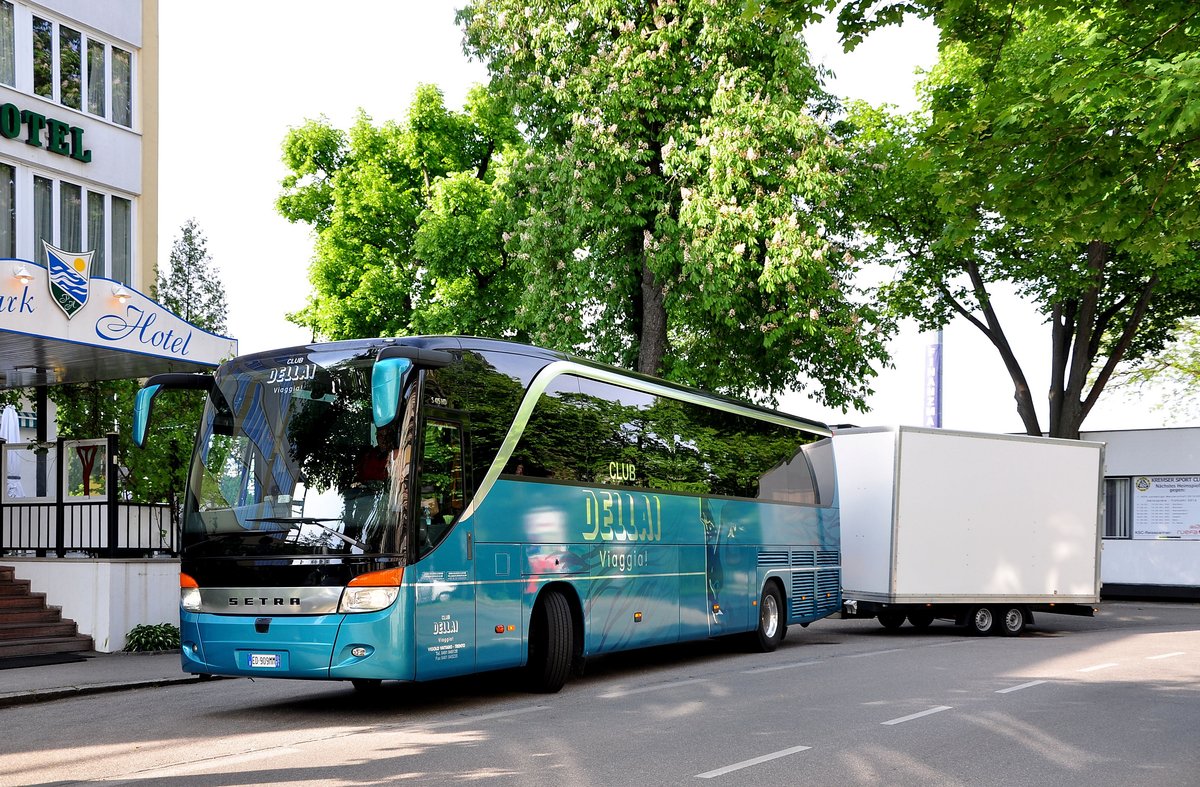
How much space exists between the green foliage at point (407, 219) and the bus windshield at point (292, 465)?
80.7 ft

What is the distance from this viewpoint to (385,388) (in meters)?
9.41

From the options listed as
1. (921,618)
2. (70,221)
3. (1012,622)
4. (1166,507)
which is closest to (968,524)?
(1012,622)

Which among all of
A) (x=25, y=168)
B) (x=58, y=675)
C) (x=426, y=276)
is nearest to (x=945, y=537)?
(x=58, y=675)

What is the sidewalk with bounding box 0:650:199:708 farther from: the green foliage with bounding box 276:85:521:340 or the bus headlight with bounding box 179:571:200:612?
the green foliage with bounding box 276:85:521:340

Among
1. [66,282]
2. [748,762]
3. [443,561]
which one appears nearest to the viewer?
[748,762]

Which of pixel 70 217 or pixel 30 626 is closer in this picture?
pixel 30 626

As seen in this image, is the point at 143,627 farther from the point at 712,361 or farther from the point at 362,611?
the point at 712,361

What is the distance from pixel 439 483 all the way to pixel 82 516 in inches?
371

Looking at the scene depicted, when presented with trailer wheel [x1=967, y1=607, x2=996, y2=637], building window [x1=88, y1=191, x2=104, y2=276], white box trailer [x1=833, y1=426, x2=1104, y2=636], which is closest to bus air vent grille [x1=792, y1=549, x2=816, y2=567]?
white box trailer [x1=833, y1=426, x2=1104, y2=636]

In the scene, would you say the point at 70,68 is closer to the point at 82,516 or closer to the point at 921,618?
the point at 82,516

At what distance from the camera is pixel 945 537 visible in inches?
774

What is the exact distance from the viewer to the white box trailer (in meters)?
19.4

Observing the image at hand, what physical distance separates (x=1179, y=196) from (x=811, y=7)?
4.26m

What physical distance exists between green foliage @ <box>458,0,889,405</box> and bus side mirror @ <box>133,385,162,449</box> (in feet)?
45.1
